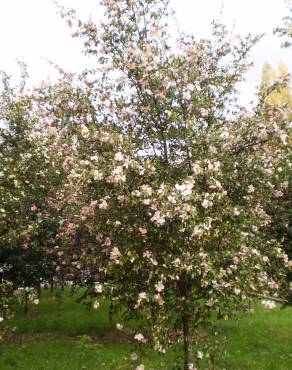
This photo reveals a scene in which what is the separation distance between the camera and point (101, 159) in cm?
969

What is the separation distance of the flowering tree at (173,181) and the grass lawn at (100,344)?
6.92 ft

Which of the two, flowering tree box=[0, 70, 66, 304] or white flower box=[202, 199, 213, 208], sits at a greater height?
flowering tree box=[0, 70, 66, 304]

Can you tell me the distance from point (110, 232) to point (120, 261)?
105 centimetres

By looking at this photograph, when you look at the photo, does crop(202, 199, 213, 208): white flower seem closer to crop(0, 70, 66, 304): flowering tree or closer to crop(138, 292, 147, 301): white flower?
crop(138, 292, 147, 301): white flower

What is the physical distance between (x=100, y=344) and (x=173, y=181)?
9.91m

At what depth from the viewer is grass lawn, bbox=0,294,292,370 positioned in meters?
→ 15.0

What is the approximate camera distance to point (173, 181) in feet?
32.9

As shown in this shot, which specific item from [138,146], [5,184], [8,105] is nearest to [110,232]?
[138,146]

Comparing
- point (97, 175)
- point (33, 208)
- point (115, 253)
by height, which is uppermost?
point (33, 208)

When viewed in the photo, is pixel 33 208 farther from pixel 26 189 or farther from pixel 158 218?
pixel 158 218

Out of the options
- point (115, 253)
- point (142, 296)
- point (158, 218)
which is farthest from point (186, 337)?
point (158, 218)

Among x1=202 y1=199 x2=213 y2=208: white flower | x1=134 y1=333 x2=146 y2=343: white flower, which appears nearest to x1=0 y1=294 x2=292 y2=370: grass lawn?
x1=134 y1=333 x2=146 y2=343: white flower

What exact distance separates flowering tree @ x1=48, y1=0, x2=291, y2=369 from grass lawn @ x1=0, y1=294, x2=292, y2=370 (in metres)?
2.11

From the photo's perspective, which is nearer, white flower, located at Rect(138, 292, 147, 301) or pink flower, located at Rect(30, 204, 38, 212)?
white flower, located at Rect(138, 292, 147, 301)
